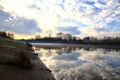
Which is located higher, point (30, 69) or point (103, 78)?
point (30, 69)

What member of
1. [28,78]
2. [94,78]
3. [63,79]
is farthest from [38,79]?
[94,78]

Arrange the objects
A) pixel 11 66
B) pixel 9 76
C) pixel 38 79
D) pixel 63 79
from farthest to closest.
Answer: pixel 63 79 < pixel 11 66 < pixel 38 79 < pixel 9 76

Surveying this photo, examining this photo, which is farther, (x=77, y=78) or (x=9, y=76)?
(x=77, y=78)

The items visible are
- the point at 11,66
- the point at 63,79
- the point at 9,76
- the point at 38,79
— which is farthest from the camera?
the point at 63,79

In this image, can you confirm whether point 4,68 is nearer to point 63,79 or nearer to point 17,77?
point 17,77

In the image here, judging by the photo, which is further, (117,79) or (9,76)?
(117,79)

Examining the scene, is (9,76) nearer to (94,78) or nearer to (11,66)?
(11,66)

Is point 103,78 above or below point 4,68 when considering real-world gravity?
below


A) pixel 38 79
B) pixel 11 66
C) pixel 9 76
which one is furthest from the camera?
pixel 11 66

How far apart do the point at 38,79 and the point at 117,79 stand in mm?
8951

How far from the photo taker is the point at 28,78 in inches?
396

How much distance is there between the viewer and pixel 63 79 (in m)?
17.0

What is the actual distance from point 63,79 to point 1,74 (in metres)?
7.97

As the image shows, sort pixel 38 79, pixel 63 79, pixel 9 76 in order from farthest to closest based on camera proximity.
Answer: pixel 63 79
pixel 38 79
pixel 9 76
